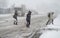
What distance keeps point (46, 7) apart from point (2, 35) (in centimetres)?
77

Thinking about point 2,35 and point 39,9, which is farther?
point 39,9

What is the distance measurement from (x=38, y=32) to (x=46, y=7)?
401mm

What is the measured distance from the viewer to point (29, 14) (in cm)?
174

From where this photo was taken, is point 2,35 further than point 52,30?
No

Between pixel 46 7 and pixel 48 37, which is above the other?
pixel 46 7

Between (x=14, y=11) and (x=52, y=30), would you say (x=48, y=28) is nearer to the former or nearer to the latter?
(x=52, y=30)

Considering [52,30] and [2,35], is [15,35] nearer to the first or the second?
[2,35]

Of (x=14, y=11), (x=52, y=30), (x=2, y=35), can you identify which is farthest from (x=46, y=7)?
(x=2, y=35)

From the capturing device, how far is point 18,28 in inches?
67.0

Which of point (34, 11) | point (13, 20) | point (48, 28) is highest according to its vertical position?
point (34, 11)

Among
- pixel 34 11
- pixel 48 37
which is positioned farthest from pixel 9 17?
pixel 48 37

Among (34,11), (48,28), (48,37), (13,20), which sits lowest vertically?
(48,37)

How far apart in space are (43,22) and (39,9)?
0.21 m

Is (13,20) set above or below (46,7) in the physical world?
below
